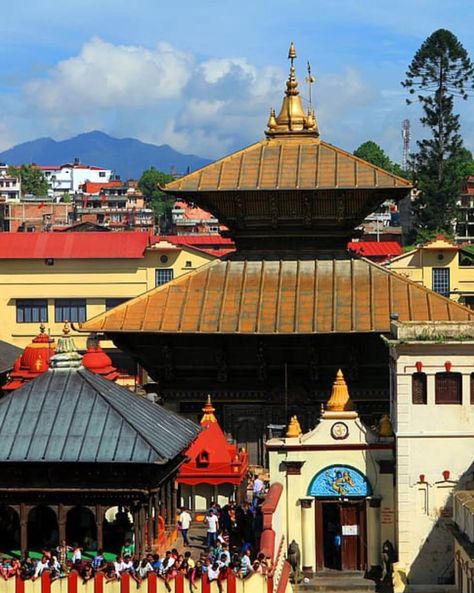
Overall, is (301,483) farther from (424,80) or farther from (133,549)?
(424,80)

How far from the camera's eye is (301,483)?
31734 mm

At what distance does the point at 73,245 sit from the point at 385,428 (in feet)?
158

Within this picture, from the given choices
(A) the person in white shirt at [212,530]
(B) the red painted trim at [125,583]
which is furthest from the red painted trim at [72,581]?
(A) the person in white shirt at [212,530]

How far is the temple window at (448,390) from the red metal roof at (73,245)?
46699 mm

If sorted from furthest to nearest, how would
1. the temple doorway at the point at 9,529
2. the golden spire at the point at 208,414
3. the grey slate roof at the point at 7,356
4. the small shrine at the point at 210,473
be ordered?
the grey slate roof at the point at 7,356 → the golden spire at the point at 208,414 → the small shrine at the point at 210,473 → the temple doorway at the point at 9,529

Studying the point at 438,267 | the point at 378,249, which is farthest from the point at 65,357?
the point at 378,249

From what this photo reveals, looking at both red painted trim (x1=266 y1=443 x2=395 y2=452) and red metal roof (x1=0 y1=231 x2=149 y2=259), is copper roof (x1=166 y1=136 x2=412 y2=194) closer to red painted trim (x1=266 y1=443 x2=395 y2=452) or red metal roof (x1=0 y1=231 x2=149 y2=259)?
red painted trim (x1=266 y1=443 x2=395 y2=452)

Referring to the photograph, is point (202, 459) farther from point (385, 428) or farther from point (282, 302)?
point (282, 302)

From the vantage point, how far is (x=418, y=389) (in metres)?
31.5

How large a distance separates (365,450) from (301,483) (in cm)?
162

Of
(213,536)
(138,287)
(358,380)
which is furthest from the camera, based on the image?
(138,287)

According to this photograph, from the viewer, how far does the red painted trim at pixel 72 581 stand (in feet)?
81.1

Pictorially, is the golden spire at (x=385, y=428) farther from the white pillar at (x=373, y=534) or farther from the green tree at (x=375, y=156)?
the green tree at (x=375, y=156)

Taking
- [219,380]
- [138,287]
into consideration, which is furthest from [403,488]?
[138,287]
